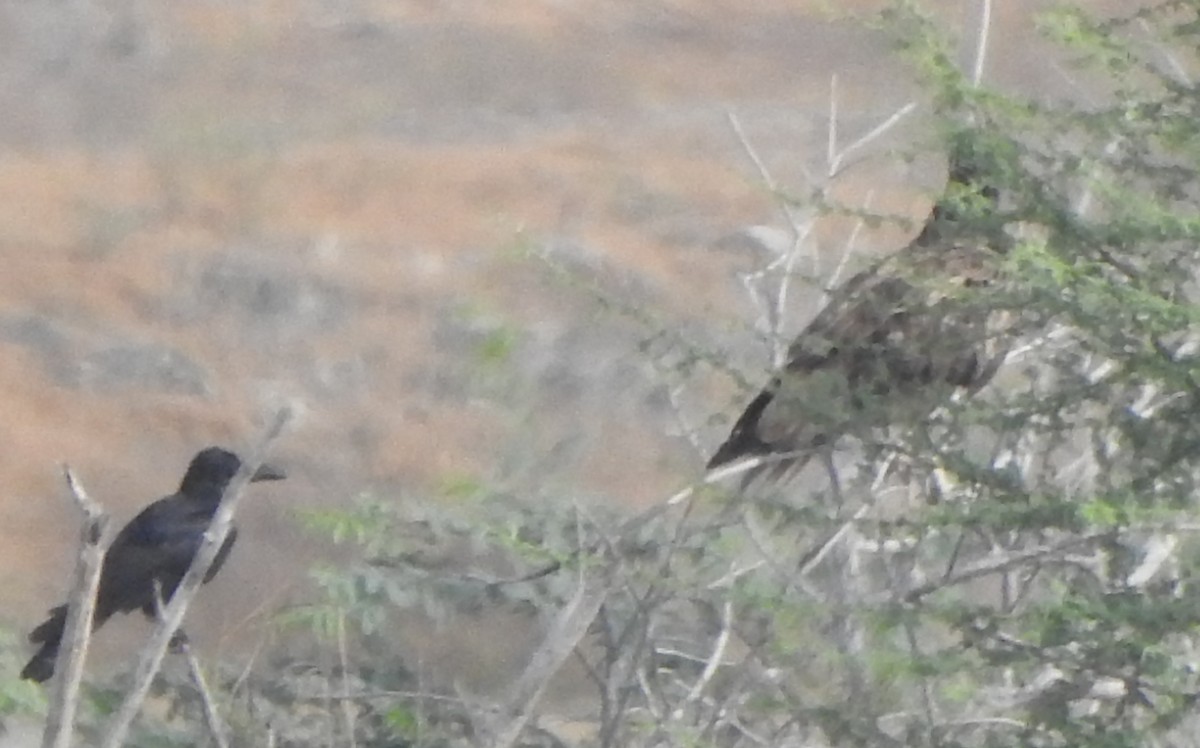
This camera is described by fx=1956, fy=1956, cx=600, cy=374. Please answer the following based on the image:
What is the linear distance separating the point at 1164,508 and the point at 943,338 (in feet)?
1.76

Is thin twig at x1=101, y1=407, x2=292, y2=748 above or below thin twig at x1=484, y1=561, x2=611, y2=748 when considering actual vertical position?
above


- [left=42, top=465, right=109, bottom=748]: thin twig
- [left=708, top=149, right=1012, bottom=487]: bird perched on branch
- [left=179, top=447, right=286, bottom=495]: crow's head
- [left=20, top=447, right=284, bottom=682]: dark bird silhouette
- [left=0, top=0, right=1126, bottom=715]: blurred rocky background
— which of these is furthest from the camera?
A: [left=0, top=0, right=1126, bottom=715]: blurred rocky background

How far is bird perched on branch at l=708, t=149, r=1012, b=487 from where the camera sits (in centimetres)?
224

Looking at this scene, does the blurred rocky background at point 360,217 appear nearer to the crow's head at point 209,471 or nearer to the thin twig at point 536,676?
the crow's head at point 209,471

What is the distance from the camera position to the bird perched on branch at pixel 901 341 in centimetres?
224

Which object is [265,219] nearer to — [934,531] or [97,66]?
[97,66]

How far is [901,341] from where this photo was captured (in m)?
2.62

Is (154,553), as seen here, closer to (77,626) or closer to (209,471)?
(209,471)

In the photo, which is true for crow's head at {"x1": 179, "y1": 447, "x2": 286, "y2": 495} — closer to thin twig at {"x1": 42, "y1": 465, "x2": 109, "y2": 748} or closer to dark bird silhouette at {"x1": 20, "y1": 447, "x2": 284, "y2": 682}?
dark bird silhouette at {"x1": 20, "y1": 447, "x2": 284, "y2": 682}

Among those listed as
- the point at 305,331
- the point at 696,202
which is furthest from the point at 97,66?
the point at 696,202

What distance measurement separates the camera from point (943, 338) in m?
2.35

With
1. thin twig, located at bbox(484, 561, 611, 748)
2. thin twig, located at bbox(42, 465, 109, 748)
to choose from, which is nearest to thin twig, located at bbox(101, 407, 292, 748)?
thin twig, located at bbox(42, 465, 109, 748)

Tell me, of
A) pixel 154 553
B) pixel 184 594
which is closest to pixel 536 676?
pixel 184 594

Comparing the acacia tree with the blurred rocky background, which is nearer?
the acacia tree
